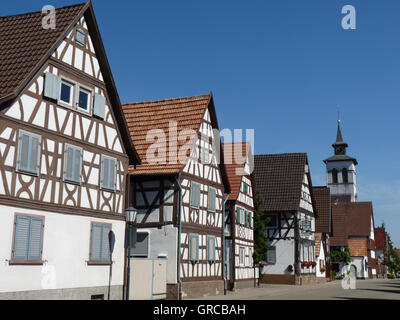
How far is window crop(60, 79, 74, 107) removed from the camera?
66.6 ft

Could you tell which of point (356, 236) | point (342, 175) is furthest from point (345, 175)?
point (356, 236)

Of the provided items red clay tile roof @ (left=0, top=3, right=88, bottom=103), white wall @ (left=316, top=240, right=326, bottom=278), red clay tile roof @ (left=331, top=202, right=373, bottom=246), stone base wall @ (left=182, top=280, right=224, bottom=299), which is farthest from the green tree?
red clay tile roof @ (left=0, top=3, right=88, bottom=103)

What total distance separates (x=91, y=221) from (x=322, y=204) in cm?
4217

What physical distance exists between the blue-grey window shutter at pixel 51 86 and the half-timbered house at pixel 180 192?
807cm

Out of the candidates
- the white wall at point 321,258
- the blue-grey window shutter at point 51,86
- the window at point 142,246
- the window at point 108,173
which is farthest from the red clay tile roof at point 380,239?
the blue-grey window shutter at point 51,86

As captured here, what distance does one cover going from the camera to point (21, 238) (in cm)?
1777

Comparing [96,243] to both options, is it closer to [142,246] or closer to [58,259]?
[58,259]

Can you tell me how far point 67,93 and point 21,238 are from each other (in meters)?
5.77

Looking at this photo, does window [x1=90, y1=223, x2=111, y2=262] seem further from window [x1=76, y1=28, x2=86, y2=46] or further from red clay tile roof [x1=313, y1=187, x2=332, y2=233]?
red clay tile roof [x1=313, y1=187, x2=332, y2=233]

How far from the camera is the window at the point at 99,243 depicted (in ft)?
69.4

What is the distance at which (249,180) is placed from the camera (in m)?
40.0

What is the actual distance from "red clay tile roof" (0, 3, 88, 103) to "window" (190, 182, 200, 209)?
10.9 metres

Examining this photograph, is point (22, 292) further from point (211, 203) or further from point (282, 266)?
point (282, 266)

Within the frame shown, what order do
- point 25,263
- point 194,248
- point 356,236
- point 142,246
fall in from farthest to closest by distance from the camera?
point 356,236
point 194,248
point 142,246
point 25,263
